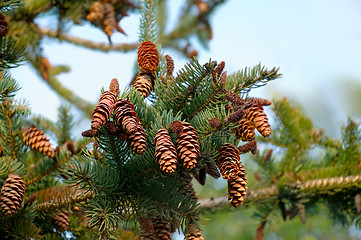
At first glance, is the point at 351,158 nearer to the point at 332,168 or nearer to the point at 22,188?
the point at 332,168

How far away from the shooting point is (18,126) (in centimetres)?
168

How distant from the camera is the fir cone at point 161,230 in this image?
129 cm

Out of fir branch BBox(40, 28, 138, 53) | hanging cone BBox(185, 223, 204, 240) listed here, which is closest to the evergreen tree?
hanging cone BBox(185, 223, 204, 240)

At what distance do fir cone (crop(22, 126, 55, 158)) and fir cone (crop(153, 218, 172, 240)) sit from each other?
64 cm

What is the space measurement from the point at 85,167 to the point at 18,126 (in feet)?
2.16

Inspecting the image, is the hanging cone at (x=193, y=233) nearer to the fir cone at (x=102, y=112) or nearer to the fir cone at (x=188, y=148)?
the fir cone at (x=188, y=148)

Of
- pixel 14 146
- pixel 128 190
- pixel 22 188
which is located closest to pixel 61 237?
pixel 22 188

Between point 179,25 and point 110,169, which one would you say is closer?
point 110,169

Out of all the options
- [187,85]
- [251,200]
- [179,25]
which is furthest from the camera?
[179,25]

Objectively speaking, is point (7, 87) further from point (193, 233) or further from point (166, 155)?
point (193, 233)

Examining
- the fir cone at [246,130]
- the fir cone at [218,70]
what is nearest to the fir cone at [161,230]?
the fir cone at [246,130]

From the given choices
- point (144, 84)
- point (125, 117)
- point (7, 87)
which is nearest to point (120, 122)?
point (125, 117)

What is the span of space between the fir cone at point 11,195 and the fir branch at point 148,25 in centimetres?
72

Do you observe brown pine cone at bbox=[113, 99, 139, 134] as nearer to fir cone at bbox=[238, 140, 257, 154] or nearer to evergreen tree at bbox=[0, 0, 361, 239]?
evergreen tree at bbox=[0, 0, 361, 239]
